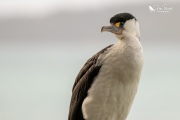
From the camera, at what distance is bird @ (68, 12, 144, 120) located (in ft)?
8.60

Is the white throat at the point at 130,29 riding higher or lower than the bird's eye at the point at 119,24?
lower

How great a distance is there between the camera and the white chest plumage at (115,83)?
8.57 ft

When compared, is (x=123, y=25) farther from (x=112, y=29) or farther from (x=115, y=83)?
(x=115, y=83)

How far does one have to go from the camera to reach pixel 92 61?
2715 mm

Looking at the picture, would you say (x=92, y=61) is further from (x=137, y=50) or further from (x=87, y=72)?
(x=137, y=50)

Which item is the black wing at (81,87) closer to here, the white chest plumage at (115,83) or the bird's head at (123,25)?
the white chest plumage at (115,83)

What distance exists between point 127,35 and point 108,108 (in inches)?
14.1

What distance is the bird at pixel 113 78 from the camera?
103 inches

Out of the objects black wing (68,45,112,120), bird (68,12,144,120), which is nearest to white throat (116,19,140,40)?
bird (68,12,144,120)

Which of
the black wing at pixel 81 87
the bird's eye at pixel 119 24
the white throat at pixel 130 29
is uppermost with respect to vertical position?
the bird's eye at pixel 119 24

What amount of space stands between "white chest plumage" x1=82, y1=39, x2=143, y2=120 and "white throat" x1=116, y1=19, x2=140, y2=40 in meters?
0.03

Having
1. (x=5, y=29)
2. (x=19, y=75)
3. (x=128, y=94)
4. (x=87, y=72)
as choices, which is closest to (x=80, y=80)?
(x=87, y=72)

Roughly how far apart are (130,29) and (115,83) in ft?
0.87

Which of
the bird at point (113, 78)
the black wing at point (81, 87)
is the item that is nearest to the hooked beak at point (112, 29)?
the bird at point (113, 78)
